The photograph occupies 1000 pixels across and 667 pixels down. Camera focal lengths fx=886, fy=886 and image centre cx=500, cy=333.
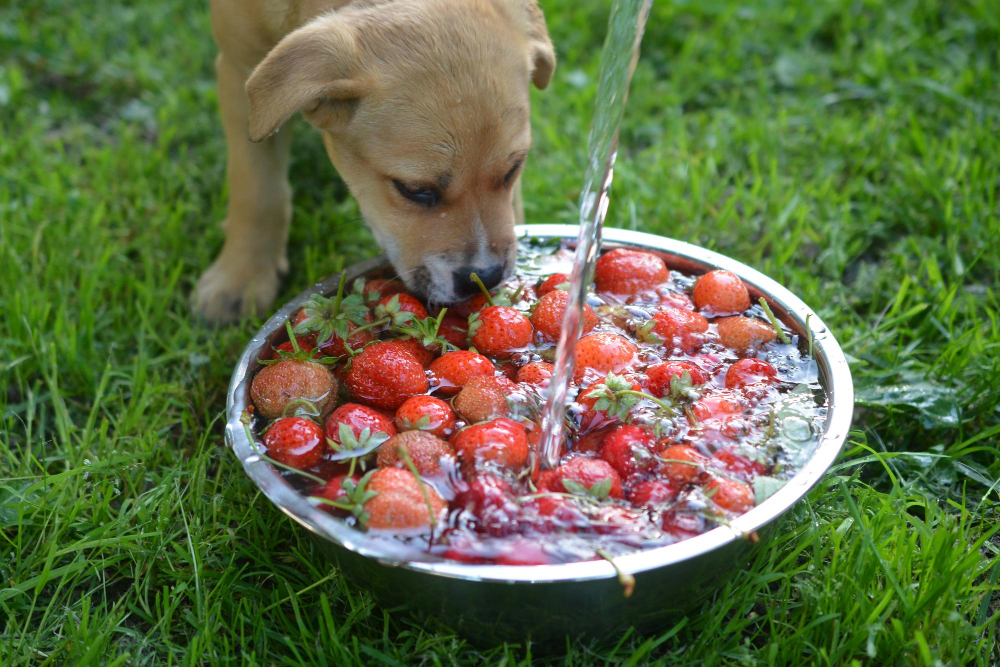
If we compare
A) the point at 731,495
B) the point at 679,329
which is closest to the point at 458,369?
the point at 679,329

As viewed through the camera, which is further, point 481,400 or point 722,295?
point 722,295

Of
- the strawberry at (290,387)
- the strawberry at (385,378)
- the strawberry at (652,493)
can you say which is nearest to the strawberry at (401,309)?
the strawberry at (385,378)

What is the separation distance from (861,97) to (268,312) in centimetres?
317

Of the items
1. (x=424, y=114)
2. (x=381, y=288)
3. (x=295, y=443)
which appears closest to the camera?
(x=295, y=443)

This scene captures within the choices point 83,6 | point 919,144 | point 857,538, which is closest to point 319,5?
point 857,538

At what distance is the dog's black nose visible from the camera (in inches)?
104

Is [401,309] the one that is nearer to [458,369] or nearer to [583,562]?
[458,369]

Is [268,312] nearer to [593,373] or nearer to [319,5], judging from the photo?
[319,5]

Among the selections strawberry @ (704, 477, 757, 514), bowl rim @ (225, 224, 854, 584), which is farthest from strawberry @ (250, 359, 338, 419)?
strawberry @ (704, 477, 757, 514)

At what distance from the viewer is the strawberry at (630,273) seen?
264 cm

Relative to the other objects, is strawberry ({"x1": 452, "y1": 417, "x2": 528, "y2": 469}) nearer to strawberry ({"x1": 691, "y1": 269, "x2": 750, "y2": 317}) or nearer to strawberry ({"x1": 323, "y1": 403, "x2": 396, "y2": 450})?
strawberry ({"x1": 323, "y1": 403, "x2": 396, "y2": 450})

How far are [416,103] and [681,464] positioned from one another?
1263mm

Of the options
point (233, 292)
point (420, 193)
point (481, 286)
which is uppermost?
point (420, 193)

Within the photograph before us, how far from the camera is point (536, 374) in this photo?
229cm
